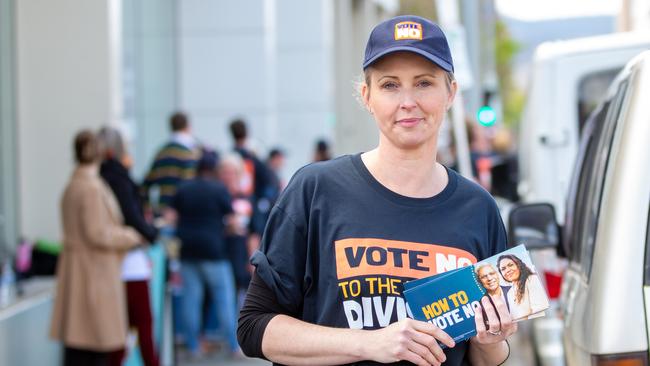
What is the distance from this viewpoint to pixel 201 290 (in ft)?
36.7

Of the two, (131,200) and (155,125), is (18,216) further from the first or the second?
(155,125)

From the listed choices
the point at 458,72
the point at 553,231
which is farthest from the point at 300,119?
the point at 553,231

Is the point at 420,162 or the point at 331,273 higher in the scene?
the point at 420,162

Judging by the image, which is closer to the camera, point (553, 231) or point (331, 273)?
point (331, 273)

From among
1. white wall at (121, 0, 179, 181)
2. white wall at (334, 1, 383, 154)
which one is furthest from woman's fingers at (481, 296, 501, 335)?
white wall at (334, 1, 383, 154)

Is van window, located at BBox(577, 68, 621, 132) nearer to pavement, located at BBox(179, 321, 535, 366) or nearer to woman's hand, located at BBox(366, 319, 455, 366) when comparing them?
pavement, located at BBox(179, 321, 535, 366)

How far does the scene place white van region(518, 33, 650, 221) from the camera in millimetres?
7289

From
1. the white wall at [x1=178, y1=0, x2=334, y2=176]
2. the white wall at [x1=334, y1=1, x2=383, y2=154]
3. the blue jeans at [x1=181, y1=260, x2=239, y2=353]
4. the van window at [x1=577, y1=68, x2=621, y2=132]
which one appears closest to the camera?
the van window at [x1=577, y1=68, x2=621, y2=132]

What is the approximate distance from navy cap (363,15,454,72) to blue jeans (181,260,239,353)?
26.4 ft

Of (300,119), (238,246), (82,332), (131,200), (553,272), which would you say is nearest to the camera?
(553,272)

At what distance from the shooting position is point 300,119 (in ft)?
68.3

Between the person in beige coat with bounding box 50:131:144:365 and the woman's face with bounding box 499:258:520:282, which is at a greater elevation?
the woman's face with bounding box 499:258:520:282

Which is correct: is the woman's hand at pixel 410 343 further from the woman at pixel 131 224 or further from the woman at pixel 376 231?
the woman at pixel 131 224

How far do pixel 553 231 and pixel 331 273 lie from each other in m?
1.96
